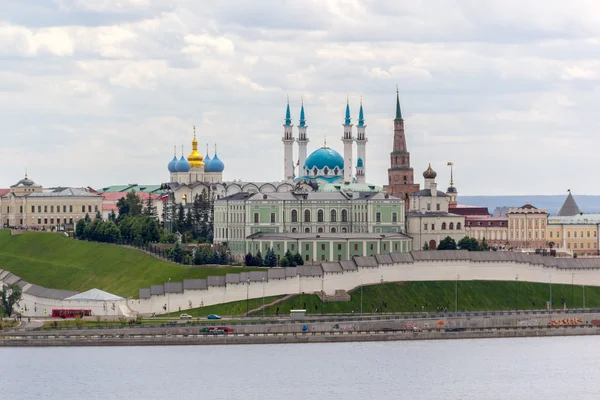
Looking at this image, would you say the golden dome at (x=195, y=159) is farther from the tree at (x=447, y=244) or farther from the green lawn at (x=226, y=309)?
the green lawn at (x=226, y=309)

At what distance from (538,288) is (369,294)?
13.8 m

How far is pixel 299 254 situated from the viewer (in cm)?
12675

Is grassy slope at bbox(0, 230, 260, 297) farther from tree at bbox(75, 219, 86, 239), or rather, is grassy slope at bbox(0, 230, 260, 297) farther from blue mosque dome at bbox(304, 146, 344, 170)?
blue mosque dome at bbox(304, 146, 344, 170)

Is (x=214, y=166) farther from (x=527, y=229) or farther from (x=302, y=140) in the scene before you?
(x=527, y=229)

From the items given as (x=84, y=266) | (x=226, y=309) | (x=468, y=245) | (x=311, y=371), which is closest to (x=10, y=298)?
(x=226, y=309)

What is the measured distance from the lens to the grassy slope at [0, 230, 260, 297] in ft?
396

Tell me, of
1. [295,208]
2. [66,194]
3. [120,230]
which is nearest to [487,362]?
[295,208]

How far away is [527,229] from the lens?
159 metres

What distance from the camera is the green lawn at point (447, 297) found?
112 metres

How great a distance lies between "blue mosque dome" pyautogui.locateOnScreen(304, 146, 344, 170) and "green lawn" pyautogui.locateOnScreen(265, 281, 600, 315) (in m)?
45.9

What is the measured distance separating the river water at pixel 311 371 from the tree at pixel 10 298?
55.3ft

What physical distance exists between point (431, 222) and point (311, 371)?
54.8 m

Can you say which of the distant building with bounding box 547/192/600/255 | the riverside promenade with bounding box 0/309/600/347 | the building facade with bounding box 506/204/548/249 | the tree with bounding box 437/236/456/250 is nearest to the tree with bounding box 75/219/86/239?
the tree with bounding box 437/236/456/250

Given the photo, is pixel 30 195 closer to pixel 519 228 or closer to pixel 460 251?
pixel 519 228
